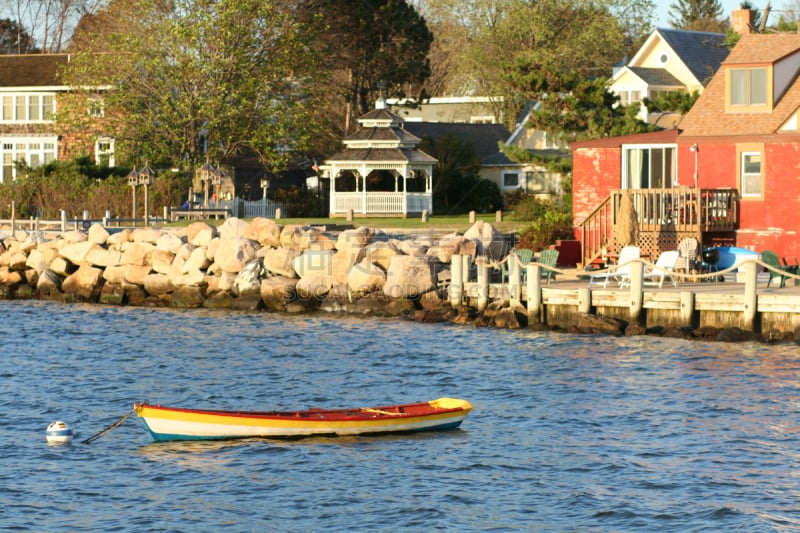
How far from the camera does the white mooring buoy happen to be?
2112cm

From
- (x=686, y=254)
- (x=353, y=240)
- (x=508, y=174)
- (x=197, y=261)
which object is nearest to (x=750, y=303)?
(x=686, y=254)

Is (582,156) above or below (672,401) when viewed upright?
above

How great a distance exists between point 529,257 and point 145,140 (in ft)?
104

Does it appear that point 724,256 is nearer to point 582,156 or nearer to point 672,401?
point 582,156

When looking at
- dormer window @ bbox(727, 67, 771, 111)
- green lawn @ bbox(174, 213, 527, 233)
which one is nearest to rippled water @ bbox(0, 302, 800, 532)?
dormer window @ bbox(727, 67, 771, 111)

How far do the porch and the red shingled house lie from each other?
3 centimetres

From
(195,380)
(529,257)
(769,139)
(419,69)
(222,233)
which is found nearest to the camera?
(195,380)

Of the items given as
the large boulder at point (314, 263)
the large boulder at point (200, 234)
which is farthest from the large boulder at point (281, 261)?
the large boulder at point (200, 234)

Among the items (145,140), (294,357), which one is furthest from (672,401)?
(145,140)

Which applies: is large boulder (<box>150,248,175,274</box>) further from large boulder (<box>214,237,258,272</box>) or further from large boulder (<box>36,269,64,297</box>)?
large boulder (<box>36,269,64,297</box>)

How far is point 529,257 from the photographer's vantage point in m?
35.3

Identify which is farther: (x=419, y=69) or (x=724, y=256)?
(x=419, y=69)

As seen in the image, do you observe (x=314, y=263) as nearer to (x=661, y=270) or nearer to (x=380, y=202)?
(x=661, y=270)

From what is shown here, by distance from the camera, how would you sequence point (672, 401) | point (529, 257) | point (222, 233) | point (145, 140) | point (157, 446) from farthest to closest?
point (145, 140), point (222, 233), point (529, 257), point (672, 401), point (157, 446)
